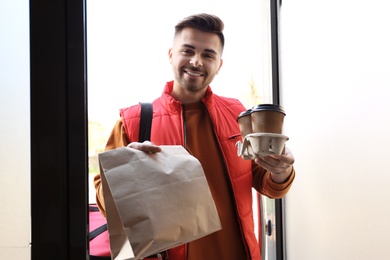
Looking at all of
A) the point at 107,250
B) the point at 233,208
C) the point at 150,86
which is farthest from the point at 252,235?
the point at 150,86

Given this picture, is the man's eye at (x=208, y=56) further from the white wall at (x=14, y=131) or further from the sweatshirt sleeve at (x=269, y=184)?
the white wall at (x=14, y=131)

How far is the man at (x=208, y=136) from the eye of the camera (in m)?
0.82

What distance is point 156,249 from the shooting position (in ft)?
1.68

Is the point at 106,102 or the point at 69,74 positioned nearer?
the point at 69,74

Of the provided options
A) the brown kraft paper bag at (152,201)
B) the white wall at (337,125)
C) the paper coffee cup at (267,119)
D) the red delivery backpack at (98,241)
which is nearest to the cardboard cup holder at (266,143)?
the paper coffee cup at (267,119)

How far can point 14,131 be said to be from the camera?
57cm

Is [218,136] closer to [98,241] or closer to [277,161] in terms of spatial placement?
[277,161]

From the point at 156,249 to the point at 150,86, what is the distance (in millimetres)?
636

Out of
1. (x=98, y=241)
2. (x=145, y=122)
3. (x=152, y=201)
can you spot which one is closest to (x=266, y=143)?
(x=152, y=201)

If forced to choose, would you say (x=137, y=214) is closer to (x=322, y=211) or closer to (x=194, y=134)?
(x=194, y=134)

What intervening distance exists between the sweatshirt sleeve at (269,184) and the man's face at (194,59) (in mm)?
317

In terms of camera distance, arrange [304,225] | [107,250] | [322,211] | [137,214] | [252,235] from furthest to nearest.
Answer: [304,225] < [322,211] < [252,235] < [107,250] < [137,214]

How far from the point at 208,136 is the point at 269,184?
8.9 inches

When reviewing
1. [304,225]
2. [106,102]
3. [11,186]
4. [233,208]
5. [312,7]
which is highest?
[312,7]
